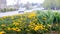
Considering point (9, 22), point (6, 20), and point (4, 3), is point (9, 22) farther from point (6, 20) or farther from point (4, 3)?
point (4, 3)

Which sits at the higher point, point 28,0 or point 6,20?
point 28,0

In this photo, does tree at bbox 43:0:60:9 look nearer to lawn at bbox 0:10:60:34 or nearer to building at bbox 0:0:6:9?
lawn at bbox 0:10:60:34

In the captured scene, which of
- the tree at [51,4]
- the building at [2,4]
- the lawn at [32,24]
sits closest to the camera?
the lawn at [32,24]

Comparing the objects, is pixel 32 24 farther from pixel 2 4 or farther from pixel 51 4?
pixel 51 4


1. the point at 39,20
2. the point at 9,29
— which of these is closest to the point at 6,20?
the point at 9,29

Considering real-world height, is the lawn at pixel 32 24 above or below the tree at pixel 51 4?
below

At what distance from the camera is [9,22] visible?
2.80 meters

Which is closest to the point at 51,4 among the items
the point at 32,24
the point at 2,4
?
the point at 32,24

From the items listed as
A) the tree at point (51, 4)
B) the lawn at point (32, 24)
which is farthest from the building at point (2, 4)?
the tree at point (51, 4)

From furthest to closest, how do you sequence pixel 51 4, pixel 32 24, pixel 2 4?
1. pixel 51 4
2. pixel 2 4
3. pixel 32 24

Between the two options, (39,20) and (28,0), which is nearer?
(39,20)

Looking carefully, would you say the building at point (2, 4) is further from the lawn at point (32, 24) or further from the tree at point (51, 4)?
the tree at point (51, 4)

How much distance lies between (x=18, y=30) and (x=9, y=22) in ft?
1.04

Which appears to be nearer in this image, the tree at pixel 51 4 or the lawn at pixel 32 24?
the lawn at pixel 32 24
